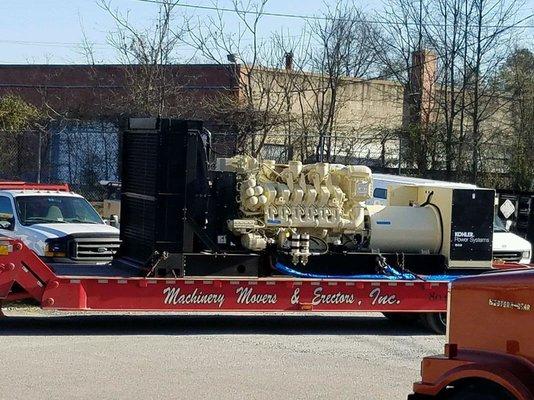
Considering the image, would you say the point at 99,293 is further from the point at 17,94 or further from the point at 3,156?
the point at 17,94

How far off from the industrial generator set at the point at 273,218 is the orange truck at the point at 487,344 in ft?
25.4

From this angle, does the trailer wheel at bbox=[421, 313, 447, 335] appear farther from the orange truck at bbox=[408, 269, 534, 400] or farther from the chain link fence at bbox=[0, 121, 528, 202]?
the chain link fence at bbox=[0, 121, 528, 202]

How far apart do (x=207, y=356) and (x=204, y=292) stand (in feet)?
6.59

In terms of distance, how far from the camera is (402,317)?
16.8 m

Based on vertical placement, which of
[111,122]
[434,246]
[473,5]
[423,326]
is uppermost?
[473,5]

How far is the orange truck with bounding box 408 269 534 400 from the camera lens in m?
6.68

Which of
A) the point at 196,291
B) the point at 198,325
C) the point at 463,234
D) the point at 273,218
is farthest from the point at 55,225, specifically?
the point at 463,234

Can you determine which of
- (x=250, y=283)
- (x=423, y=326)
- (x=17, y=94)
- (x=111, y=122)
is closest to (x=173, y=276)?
(x=250, y=283)

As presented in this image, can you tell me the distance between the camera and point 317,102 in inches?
1416

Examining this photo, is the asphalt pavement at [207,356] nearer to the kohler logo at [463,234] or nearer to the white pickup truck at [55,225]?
the white pickup truck at [55,225]

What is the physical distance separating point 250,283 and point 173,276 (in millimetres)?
1096

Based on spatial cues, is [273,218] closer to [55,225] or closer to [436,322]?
[436,322]

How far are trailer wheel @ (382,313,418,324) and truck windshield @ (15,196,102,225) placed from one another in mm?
5593

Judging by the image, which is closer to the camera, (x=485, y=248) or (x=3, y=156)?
(x=485, y=248)
